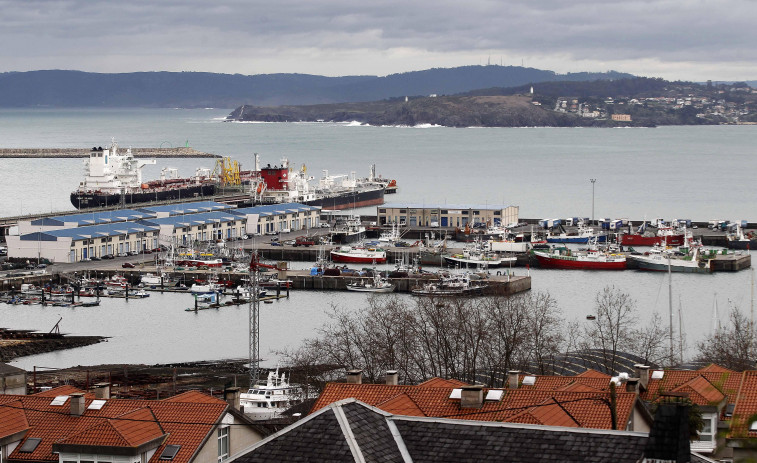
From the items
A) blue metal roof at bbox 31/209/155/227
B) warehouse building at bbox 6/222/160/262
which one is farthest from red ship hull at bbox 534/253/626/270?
blue metal roof at bbox 31/209/155/227

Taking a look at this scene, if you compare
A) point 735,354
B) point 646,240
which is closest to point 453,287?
point 646,240

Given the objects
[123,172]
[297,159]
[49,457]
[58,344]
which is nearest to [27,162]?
[297,159]

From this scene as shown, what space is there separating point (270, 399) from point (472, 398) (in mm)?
10801

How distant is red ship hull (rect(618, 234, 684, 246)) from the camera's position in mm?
61562

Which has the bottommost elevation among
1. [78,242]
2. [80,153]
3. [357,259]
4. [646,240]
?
[80,153]

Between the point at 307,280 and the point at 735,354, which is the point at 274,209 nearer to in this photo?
the point at 307,280

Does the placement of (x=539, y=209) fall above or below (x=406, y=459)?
below

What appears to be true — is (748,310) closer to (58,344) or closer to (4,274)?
(58,344)

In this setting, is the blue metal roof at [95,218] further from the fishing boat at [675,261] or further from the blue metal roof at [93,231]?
the fishing boat at [675,261]

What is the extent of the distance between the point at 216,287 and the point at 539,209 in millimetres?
38967

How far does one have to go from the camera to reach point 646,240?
2488 inches

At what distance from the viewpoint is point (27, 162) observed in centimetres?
14512

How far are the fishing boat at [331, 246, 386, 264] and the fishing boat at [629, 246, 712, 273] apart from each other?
A: 10.5 m

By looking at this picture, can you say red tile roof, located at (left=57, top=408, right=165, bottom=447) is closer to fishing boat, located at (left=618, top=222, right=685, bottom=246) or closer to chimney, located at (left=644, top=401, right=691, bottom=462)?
chimney, located at (left=644, top=401, right=691, bottom=462)
